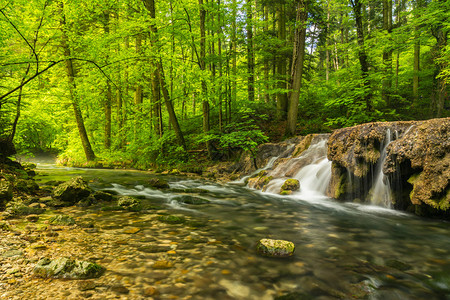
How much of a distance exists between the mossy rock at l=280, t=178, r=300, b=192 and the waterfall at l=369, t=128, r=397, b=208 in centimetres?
226

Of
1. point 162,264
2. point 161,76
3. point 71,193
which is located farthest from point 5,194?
point 161,76

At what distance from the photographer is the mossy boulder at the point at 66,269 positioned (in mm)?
2270

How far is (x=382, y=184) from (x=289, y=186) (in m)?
2.66

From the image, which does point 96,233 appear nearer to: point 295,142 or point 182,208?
point 182,208

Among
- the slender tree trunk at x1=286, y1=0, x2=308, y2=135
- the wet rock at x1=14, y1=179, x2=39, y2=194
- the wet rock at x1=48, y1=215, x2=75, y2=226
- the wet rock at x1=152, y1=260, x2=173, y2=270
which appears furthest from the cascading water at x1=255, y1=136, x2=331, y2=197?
the wet rock at x1=14, y1=179, x2=39, y2=194

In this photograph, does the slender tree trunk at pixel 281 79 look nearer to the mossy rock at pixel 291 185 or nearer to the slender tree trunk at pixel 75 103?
the mossy rock at pixel 291 185

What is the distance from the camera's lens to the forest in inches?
284

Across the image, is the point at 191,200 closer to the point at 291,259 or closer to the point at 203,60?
the point at 291,259

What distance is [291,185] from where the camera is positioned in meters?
7.79

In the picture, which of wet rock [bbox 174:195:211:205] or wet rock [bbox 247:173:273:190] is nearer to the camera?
wet rock [bbox 174:195:211:205]

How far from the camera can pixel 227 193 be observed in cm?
794

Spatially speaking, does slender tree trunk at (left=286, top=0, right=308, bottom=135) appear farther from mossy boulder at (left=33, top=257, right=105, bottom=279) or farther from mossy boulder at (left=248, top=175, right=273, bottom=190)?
mossy boulder at (left=33, top=257, right=105, bottom=279)

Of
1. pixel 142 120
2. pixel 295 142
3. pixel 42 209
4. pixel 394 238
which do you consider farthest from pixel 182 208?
pixel 142 120

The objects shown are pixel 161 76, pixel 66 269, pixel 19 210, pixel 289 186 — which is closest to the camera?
pixel 66 269
